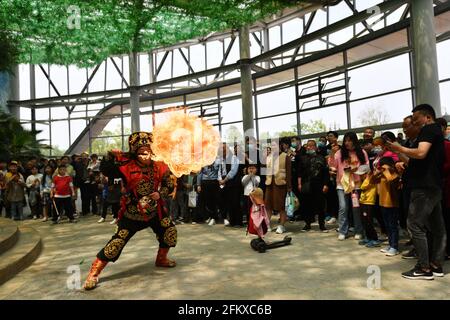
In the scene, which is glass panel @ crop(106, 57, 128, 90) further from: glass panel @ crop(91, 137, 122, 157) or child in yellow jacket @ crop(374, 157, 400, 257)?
child in yellow jacket @ crop(374, 157, 400, 257)

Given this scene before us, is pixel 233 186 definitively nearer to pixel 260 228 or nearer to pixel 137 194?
pixel 260 228

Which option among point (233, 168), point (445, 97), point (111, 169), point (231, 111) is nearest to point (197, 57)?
point (231, 111)

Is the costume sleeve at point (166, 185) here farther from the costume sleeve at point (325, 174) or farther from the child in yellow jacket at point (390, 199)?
the costume sleeve at point (325, 174)

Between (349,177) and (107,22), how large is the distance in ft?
29.6

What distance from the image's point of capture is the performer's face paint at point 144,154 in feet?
14.6

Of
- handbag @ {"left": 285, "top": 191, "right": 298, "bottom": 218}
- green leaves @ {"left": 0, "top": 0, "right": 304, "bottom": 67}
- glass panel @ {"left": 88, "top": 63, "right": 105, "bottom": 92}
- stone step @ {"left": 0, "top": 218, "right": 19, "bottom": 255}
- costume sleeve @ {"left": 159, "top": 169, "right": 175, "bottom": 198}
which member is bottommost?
stone step @ {"left": 0, "top": 218, "right": 19, "bottom": 255}

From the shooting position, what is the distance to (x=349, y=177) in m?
5.70

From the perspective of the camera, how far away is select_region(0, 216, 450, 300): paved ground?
11.6ft

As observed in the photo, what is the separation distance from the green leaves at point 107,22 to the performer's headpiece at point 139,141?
5.66 m

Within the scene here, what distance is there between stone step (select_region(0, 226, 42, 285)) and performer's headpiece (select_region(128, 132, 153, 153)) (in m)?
2.24

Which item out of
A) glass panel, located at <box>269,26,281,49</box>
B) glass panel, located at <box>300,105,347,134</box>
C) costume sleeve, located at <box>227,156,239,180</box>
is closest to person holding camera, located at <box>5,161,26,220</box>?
costume sleeve, located at <box>227,156,239,180</box>

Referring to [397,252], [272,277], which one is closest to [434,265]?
[397,252]

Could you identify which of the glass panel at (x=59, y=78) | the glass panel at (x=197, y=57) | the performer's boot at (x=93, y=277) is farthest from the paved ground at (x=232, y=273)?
the glass panel at (x=59, y=78)

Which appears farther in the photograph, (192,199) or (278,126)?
(278,126)
